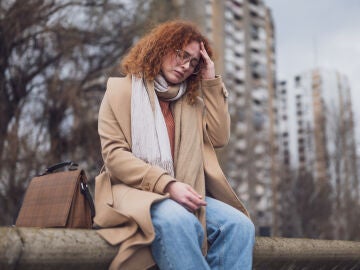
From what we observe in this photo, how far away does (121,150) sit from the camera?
9.21 ft

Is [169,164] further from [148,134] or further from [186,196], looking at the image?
[186,196]

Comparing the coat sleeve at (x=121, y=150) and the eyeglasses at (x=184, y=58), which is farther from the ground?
the eyeglasses at (x=184, y=58)

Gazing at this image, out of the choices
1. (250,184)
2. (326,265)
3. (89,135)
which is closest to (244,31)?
(250,184)

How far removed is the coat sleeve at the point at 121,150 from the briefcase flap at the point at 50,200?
21cm

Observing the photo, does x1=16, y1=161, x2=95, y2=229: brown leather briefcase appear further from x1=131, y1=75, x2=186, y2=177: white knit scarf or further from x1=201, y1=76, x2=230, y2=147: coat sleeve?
x1=201, y1=76, x2=230, y2=147: coat sleeve

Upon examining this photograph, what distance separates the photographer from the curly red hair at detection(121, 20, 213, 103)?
306cm

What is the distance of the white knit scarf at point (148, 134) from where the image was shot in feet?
9.30

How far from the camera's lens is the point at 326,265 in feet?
12.7

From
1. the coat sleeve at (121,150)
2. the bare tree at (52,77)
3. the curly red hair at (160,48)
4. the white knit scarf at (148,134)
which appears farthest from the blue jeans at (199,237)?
the bare tree at (52,77)

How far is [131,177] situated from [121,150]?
0.15m

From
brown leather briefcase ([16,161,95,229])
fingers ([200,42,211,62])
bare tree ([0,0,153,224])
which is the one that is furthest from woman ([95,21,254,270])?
bare tree ([0,0,153,224])

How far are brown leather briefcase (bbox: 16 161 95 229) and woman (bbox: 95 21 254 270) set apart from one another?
106 millimetres

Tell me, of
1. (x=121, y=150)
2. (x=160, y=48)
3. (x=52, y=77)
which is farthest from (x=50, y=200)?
(x=52, y=77)

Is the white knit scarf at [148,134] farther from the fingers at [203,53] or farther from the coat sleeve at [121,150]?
the fingers at [203,53]
